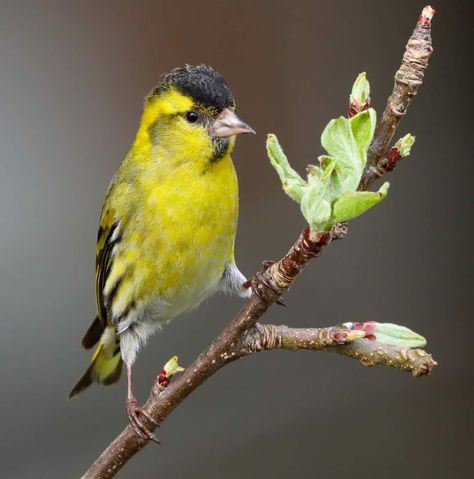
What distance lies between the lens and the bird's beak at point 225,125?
1.72 metres

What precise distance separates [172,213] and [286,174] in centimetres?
100

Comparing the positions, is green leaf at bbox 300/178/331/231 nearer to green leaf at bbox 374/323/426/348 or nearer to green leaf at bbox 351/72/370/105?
green leaf at bbox 351/72/370/105

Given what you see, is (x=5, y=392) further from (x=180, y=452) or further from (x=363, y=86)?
(x=363, y=86)

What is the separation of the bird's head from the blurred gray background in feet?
4.39

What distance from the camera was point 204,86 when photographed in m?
1.78

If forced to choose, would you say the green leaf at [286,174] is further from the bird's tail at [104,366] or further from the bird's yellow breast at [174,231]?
the bird's tail at [104,366]

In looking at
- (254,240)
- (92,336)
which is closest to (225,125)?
(92,336)

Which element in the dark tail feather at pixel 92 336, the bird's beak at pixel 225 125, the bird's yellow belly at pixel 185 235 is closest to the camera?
the bird's beak at pixel 225 125

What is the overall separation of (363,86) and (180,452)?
2697 millimetres

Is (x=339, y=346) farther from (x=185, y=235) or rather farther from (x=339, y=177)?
(x=185, y=235)

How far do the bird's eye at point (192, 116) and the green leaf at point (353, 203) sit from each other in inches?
39.8

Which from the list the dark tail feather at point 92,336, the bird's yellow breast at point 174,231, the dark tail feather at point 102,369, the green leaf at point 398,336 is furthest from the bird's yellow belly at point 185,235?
the green leaf at point 398,336

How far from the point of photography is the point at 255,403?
342 cm

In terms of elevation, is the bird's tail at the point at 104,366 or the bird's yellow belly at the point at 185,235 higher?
the bird's yellow belly at the point at 185,235
